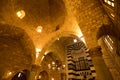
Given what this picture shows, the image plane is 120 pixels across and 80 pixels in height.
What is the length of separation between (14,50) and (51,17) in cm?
452

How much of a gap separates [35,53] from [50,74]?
3.43 metres

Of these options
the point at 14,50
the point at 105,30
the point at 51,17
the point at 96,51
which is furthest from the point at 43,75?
the point at 105,30

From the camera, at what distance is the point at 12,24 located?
10180 mm

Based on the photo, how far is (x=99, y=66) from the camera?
224 inches

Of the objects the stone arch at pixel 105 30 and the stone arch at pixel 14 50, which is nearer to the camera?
the stone arch at pixel 105 30

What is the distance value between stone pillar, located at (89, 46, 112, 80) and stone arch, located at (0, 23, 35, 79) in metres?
6.59

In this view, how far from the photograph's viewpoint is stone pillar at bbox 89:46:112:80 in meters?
5.48

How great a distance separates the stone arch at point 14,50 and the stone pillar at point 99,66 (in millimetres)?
6595

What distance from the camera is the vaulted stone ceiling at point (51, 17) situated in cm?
669

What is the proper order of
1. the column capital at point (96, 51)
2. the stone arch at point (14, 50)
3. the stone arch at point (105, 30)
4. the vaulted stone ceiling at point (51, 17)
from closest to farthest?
the column capital at point (96, 51) → the stone arch at point (105, 30) → the vaulted stone ceiling at point (51, 17) → the stone arch at point (14, 50)

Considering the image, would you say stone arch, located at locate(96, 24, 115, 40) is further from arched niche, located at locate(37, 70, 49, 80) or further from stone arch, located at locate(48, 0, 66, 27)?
arched niche, located at locate(37, 70, 49, 80)

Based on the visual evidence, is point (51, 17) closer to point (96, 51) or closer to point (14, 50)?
point (14, 50)

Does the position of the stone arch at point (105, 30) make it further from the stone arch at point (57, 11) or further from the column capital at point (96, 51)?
the stone arch at point (57, 11)

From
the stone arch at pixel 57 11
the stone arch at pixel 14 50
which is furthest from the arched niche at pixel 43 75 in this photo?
the stone arch at pixel 57 11
